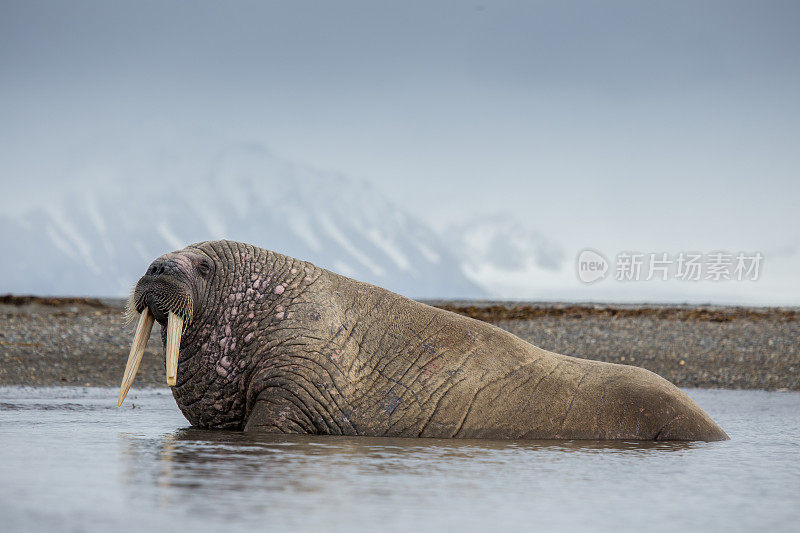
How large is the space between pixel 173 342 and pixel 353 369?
5.28 feet

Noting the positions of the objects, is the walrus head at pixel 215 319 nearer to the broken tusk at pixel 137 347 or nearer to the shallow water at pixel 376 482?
the broken tusk at pixel 137 347

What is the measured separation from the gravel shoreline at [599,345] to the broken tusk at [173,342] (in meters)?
7.77

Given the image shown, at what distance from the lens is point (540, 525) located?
5070 millimetres

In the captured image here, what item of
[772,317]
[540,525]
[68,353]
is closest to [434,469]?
[540,525]

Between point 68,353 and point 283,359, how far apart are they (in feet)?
37.0

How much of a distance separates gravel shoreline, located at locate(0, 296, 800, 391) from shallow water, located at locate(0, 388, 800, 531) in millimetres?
8071

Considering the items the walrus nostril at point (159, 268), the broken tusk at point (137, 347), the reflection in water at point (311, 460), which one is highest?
the walrus nostril at point (159, 268)

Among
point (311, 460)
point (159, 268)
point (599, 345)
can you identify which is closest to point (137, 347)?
point (159, 268)

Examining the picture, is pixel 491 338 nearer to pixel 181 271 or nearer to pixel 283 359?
pixel 283 359

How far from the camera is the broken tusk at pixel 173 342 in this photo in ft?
28.9

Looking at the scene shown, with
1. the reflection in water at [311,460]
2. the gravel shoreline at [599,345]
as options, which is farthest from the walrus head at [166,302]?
the gravel shoreline at [599,345]

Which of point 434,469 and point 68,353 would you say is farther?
point 68,353

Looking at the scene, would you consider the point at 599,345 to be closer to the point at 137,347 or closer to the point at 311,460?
the point at 137,347

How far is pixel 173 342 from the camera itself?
9.02m
